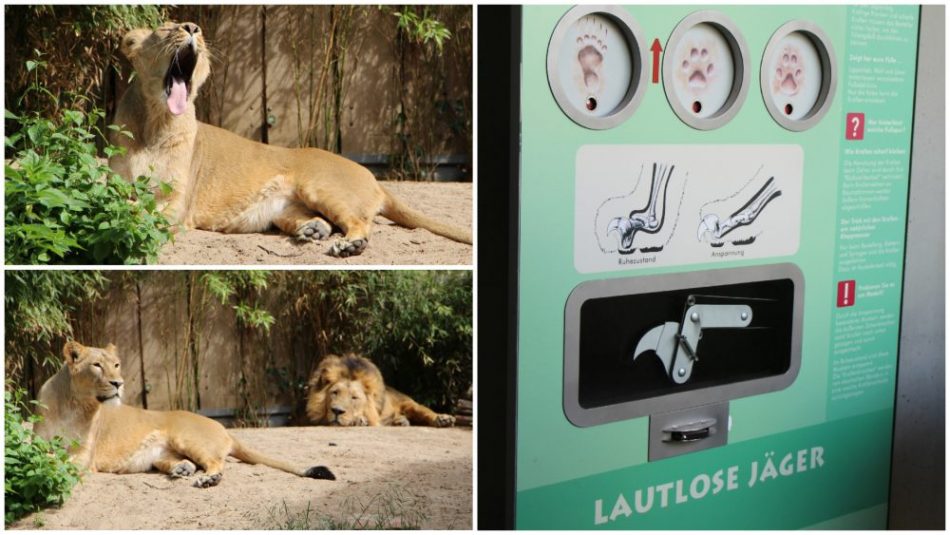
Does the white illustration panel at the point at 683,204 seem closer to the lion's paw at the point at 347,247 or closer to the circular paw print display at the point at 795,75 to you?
the circular paw print display at the point at 795,75

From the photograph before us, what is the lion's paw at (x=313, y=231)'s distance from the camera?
6.33 feet

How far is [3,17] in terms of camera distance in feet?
5.77

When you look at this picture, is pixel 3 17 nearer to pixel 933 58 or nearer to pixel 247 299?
pixel 247 299

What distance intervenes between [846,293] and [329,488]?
1267 mm

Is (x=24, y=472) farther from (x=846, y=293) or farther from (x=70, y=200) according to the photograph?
(x=846, y=293)

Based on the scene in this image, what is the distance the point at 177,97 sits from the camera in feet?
6.11

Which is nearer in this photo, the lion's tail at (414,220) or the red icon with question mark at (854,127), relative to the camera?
the lion's tail at (414,220)

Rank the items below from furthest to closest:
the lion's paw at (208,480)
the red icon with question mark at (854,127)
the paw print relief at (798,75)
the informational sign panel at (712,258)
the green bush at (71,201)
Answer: the red icon with question mark at (854,127) → the paw print relief at (798,75) → the lion's paw at (208,480) → the informational sign panel at (712,258) → the green bush at (71,201)

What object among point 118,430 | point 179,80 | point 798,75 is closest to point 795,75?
point 798,75

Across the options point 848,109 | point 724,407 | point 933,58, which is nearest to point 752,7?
point 848,109

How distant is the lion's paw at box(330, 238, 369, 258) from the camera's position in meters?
1.93

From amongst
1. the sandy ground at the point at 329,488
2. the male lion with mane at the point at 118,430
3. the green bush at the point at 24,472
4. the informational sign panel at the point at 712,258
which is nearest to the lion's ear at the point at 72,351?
the male lion with mane at the point at 118,430

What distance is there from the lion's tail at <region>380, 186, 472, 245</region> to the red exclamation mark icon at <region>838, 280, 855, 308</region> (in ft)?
3.13

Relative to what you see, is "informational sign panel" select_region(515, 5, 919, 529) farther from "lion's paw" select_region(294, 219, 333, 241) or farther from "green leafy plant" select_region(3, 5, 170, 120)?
"green leafy plant" select_region(3, 5, 170, 120)
